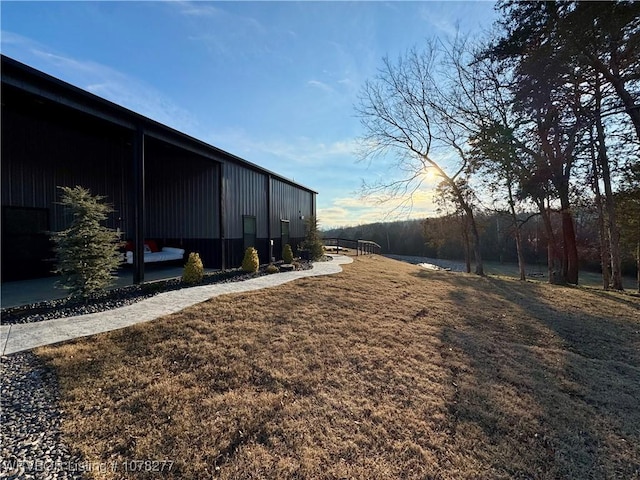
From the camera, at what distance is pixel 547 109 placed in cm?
736

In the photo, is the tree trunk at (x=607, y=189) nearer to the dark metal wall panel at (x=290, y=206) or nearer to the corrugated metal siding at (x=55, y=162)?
the dark metal wall panel at (x=290, y=206)

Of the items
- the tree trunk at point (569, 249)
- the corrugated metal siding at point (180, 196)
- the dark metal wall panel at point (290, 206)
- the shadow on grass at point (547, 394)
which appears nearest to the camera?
the shadow on grass at point (547, 394)

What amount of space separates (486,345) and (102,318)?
5.72 metres

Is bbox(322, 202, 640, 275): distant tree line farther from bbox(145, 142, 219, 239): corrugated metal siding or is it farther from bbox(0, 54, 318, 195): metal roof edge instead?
bbox(0, 54, 318, 195): metal roof edge

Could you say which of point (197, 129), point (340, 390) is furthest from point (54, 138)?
point (340, 390)

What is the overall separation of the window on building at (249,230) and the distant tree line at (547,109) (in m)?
6.82

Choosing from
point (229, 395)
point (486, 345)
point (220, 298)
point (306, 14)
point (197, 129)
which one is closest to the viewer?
point (229, 395)

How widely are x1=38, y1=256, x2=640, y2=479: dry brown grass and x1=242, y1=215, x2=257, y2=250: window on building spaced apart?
584cm

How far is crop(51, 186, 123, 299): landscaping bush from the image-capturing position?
501 cm

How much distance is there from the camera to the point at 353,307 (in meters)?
5.64

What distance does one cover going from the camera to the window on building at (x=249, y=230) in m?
10.6

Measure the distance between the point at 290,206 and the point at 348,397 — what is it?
12.2 meters

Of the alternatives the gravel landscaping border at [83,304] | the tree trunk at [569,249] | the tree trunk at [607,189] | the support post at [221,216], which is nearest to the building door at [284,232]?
the support post at [221,216]

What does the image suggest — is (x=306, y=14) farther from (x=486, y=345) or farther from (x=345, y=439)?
(x=345, y=439)
